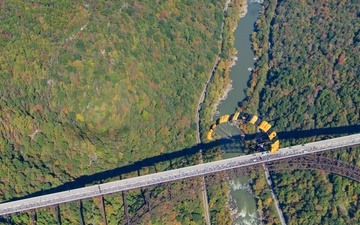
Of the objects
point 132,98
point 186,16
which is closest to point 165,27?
point 186,16

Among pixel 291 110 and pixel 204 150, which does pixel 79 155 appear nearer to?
pixel 204 150

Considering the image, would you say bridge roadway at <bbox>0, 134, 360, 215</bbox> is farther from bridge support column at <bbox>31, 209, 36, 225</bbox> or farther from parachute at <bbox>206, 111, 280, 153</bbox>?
parachute at <bbox>206, 111, 280, 153</bbox>

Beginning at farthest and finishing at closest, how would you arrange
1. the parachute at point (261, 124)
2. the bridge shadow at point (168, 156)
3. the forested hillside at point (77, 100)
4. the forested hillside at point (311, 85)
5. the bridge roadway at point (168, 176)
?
the bridge shadow at point (168, 156) < the forested hillside at point (77, 100) < the forested hillside at point (311, 85) < the bridge roadway at point (168, 176) < the parachute at point (261, 124)

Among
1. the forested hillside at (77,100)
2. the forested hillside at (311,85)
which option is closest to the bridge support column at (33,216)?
the forested hillside at (77,100)

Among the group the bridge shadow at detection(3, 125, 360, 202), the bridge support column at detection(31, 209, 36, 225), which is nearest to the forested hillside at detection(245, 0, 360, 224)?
the bridge shadow at detection(3, 125, 360, 202)

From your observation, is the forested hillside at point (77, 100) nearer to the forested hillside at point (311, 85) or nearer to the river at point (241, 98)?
the river at point (241, 98)

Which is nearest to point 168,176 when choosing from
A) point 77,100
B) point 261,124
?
point 261,124
